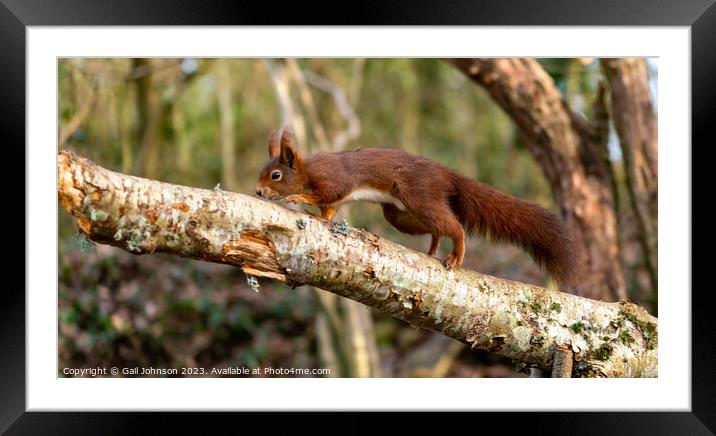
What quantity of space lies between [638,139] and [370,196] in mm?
3019

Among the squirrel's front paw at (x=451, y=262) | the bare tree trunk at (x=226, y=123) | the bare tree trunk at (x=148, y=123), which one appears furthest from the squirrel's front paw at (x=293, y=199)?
the bare tree trunk at (x=226, y=123)

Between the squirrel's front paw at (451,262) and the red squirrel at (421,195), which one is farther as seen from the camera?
the red squirrel at (421,195)

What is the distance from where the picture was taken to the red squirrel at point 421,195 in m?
3.93

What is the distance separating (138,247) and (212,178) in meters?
7.63

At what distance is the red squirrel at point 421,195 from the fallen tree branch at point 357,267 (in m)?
0.41

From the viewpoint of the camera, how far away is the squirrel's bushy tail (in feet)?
13.1

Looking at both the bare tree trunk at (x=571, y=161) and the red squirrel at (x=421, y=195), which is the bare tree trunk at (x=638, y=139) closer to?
the bare tree trunk at (x=571, y=161)

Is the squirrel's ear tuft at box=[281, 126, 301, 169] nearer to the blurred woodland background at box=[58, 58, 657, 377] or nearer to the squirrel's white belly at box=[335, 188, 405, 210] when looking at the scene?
the squirrel's white belly at box=[335, 188, 405, 210]

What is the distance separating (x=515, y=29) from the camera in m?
3.63

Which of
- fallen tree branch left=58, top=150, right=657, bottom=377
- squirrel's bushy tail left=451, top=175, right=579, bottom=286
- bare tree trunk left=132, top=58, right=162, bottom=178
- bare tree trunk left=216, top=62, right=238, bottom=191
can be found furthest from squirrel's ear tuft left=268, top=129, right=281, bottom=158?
bare tree trunk left=216, top=62, right=238, bottom=191

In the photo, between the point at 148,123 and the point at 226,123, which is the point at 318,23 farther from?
the point at 226,123

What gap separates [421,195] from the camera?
12.8 feet

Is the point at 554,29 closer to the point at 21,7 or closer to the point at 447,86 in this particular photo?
the point at 21,7

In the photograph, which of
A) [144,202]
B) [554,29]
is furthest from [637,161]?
[144,202]
